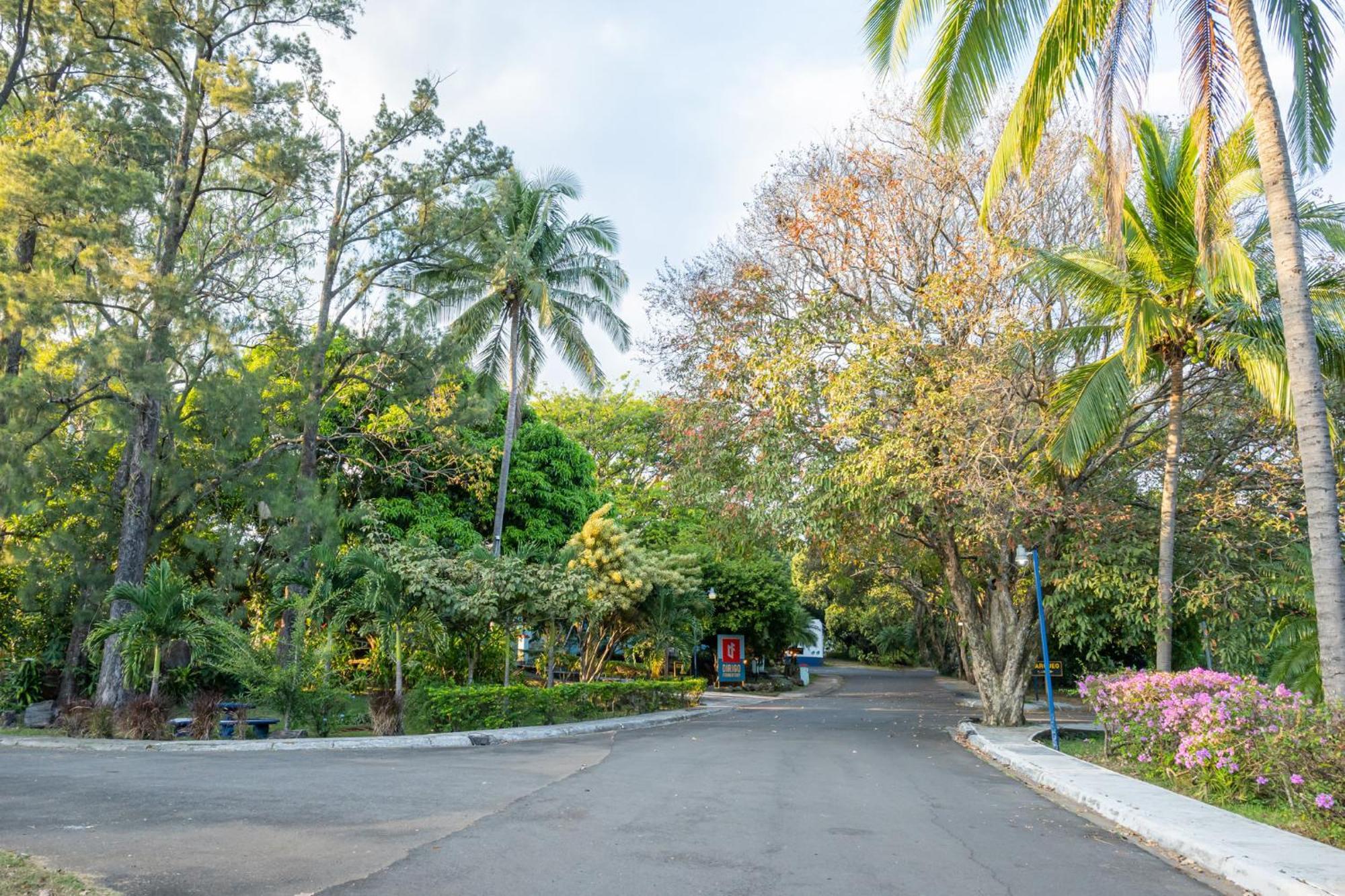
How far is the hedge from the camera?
15.9 metres

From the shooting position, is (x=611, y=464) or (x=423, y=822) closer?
(x=423, y=822)

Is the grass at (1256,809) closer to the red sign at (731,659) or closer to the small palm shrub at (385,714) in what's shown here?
the small palm shrub at (385,714)

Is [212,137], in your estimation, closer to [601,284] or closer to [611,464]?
[601,284]

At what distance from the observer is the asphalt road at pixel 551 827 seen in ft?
18.8

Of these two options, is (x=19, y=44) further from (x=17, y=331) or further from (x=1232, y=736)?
(x=1232, y=736)

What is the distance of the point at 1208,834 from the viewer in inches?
286

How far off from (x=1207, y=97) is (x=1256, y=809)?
737 cm

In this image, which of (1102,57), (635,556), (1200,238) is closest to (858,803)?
(1200,238)

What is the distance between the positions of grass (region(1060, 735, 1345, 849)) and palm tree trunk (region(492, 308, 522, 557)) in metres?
16.1

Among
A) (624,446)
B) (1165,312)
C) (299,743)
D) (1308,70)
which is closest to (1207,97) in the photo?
(1308,70)

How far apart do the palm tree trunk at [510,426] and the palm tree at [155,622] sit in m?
8.87

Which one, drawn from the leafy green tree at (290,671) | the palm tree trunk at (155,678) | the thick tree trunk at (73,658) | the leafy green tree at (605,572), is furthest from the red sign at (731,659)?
the palm tree trunk at (155,678)

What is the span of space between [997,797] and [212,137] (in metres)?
18.7

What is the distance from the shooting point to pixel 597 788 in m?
9.66
